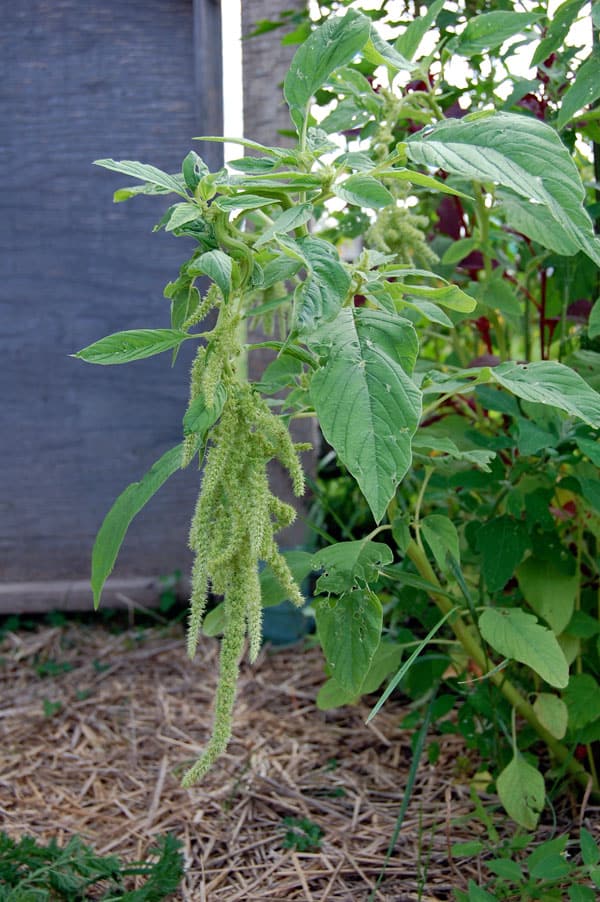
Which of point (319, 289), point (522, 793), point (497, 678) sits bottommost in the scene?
point (522, 793)

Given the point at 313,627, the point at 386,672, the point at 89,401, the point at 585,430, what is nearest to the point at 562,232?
the point at 585,430

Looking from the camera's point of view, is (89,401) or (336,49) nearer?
(336,49)

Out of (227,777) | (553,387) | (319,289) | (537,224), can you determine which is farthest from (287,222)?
(227,777)

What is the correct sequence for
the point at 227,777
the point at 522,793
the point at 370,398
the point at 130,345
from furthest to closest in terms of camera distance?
the point at 227,777
the point at 522,793
the point at 130,345
the point at 370,398

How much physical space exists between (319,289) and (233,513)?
0.21 m

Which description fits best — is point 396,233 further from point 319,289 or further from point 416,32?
point 319,289

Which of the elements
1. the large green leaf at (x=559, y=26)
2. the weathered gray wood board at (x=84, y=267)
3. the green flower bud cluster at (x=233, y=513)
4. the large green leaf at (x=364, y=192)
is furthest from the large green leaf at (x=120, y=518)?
the weathered gray wood board at (x=84, y=267)

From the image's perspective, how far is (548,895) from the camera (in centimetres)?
101

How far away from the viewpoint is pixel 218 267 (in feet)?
2.25

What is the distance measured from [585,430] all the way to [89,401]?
1459mm

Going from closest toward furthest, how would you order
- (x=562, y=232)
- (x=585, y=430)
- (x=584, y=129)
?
(x=562, y=232)
(x=585, y=430)
(x=584, y=129)

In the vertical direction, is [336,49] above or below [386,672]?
above

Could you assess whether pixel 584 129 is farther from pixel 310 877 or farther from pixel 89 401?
pixel 89 401

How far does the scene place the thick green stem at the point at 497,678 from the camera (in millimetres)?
1106
